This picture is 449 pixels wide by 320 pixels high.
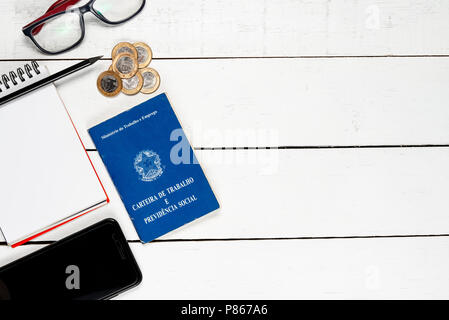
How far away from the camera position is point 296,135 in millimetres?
698

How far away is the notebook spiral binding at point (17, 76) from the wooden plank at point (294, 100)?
0.10 feet

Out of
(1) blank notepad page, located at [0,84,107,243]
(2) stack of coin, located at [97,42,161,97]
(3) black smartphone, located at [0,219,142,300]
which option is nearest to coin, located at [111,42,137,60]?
(2) stack of coin, located at [97,42,161,97]

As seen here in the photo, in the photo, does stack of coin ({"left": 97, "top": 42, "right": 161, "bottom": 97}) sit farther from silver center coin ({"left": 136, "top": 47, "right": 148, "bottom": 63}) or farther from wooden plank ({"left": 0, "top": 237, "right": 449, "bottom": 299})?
wooden plank ({"left": 0, "top": 237, "right": 449, "bottom": 299})

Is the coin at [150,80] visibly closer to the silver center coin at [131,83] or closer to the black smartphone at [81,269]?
the silver center coin at [131,83]

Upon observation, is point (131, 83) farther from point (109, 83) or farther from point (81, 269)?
point (81, 269)

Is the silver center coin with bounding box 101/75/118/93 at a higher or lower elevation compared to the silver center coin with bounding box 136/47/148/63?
lower

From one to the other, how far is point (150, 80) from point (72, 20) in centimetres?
17

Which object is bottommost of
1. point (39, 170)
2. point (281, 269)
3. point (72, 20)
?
point (281, 269)

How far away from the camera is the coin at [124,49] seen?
0.68 m

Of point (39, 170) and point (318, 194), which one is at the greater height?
point (39, 170)

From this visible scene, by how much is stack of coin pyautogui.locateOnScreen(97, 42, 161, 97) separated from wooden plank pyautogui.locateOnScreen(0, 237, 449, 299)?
26 cm

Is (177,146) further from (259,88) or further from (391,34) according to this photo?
(391,34)

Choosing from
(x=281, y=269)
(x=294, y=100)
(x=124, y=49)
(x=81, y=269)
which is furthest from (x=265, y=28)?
(x=81, y=269)

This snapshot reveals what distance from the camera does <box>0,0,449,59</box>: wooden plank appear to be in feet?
2.28
